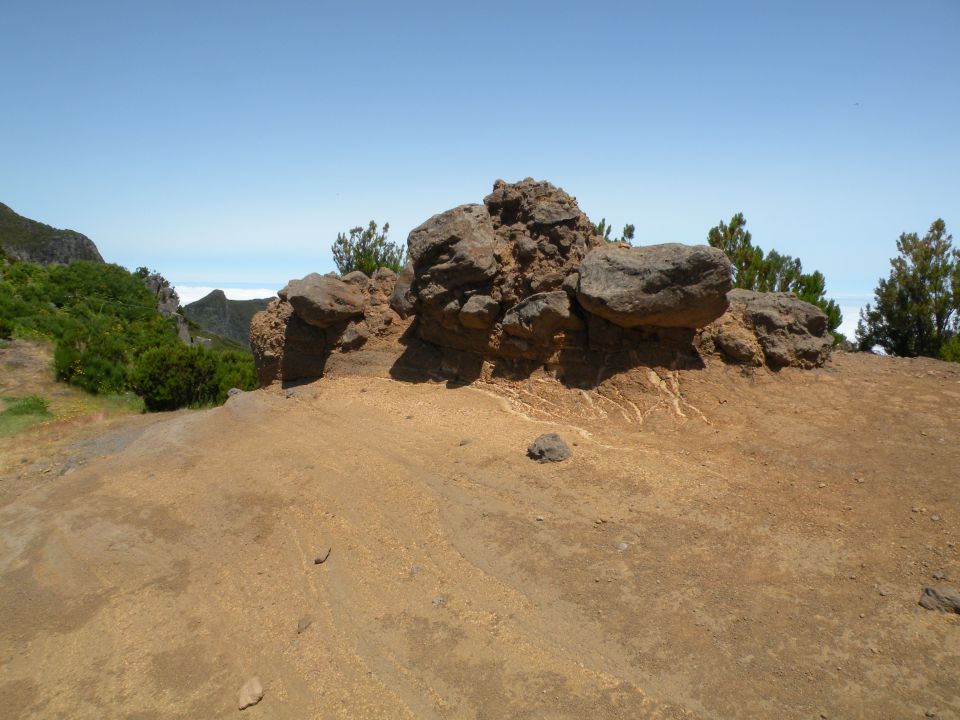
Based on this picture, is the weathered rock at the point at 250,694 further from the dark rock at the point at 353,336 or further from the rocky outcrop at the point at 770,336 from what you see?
the dark rock at the point at 353,336

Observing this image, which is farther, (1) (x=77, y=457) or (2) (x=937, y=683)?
(1) (x=77, y=457)

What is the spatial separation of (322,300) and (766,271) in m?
11.2

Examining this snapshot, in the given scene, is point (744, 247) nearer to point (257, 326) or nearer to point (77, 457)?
point (257, 326)

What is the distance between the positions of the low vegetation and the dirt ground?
5.11m

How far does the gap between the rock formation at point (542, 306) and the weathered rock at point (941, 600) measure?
4585mm

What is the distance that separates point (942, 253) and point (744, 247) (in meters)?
5.19

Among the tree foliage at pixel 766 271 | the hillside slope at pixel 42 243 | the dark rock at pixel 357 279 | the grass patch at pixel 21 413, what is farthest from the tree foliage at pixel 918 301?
the hillside slope at pixel 42 243

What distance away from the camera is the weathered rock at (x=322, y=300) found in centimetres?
1086

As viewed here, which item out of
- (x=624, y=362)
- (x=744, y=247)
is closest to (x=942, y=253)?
(x=744, y=247)

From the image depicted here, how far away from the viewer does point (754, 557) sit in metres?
4.89

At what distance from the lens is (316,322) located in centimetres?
1111

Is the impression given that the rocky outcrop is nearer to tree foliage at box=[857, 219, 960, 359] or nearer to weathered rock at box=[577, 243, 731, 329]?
weathered rock at box=[577, 243, 731, 329]

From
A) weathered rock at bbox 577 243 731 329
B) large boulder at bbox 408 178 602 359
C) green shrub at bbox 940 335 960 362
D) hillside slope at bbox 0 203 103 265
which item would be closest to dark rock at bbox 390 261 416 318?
large boulder at bbox 408 178 602 359

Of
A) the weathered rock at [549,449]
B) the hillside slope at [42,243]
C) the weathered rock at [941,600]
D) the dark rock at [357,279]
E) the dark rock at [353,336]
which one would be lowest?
the weathered rock at [941,600]
